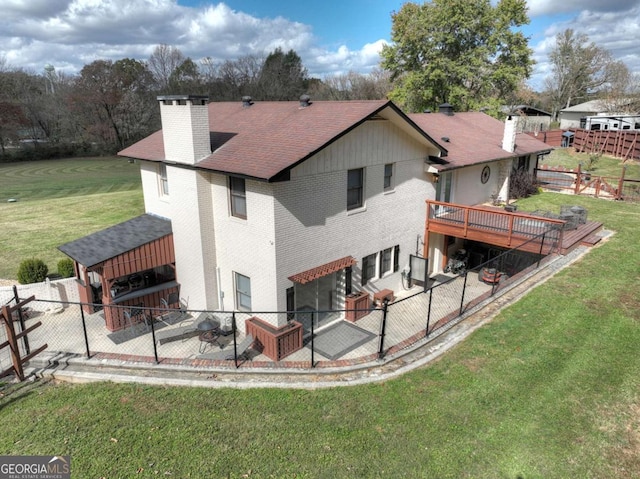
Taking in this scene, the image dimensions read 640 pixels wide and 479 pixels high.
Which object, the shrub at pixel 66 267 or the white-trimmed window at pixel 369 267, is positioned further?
the shrub at pixel 66 267

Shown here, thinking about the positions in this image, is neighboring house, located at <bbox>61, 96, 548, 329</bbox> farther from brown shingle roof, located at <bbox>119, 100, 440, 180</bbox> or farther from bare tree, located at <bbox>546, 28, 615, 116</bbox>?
bare tree, located at <bbox>546, 28, 615, 116</bbox>

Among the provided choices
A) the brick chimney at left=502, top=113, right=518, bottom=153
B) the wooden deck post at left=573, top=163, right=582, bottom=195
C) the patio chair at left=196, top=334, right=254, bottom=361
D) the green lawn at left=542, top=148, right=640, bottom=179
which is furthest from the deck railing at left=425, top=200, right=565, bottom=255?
the green lawn at left=542, top=148, right=640, bottom=179

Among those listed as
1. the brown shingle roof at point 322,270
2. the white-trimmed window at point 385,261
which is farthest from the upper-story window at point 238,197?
the white-trimmed window at point 385,261

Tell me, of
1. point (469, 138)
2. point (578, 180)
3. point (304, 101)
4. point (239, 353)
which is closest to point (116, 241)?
point (239, 353)

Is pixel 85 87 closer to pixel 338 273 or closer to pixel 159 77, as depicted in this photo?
pixel 159 77

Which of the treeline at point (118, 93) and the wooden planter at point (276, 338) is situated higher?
the treeline at point (118, 93)

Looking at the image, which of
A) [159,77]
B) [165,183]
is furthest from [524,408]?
[159,77]

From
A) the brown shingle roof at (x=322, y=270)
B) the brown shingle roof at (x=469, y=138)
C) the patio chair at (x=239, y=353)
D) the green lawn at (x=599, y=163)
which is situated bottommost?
the patio chair at (x=239, y=353)

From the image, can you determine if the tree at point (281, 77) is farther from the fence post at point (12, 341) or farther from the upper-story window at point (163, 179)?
the fence post at point (12, 341)
